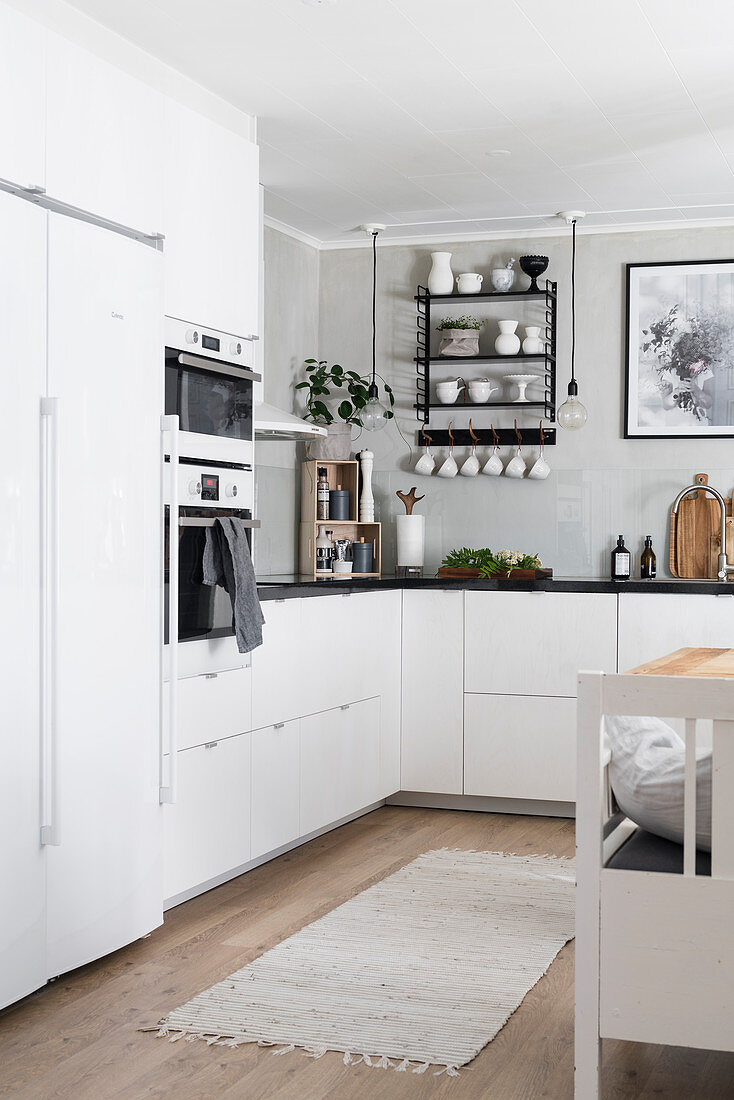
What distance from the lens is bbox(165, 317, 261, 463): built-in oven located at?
344 centimetres

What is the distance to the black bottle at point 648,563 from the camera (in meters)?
5.43

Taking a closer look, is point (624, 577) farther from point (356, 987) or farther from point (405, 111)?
point (356, 987)

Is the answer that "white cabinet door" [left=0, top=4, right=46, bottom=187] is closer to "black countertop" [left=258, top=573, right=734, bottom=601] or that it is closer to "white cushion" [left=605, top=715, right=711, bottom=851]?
"white cushion" [left=605, top=715, right=711, bottom=851]

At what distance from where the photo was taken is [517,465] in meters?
5.67

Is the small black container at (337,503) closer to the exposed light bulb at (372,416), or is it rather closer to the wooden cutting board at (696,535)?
the exposed light bulb at (372,416)

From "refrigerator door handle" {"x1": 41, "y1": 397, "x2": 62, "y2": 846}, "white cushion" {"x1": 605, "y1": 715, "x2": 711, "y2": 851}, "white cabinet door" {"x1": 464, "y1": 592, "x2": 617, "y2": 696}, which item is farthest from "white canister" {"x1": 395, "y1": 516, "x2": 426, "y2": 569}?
"white cushion" {"x1": 605, "y1": 715, "x2": 711, "y2": 851}

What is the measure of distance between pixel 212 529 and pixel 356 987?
134 cm

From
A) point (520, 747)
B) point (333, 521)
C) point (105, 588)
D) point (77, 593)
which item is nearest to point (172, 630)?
point (105, 588)

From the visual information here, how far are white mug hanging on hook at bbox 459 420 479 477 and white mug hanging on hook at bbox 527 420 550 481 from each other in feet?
0.83

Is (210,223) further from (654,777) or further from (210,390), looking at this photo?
(654,777)

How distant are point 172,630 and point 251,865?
1155 millimetres

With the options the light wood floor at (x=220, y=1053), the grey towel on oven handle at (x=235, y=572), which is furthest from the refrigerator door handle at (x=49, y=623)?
the grey towel on oven handle at (x=235, y=572)

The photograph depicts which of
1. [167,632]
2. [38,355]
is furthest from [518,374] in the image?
[38,355]

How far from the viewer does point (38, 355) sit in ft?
9.14
